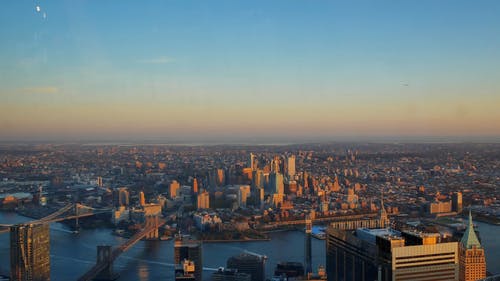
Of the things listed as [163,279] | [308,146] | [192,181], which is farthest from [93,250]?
[308,146]

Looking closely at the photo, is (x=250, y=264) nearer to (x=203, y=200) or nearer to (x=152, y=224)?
(x=152, y=224)

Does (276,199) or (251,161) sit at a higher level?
(251,161)

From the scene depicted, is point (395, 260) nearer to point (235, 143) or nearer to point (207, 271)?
point (207, 271)

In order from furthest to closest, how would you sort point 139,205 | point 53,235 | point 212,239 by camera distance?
1. point 139,205
2. point 212,239
3. point 53,235

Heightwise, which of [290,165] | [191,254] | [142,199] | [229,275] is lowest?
[229,275]

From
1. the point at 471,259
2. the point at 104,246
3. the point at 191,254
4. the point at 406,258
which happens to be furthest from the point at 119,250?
the point at 471,259
